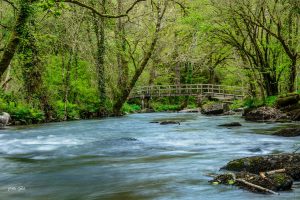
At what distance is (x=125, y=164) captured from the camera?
25.9ft

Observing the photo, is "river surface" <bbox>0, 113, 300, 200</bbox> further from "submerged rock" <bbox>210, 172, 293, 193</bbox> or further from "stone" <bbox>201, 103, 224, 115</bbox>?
"stone" <bbox>201, 103, 224, 115</bbox>

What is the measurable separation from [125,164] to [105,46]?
34.4 ft

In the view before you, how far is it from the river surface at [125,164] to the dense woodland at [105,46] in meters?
3.08

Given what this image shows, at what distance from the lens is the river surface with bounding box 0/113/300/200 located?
219 inches

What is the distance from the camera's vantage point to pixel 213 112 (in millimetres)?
26109

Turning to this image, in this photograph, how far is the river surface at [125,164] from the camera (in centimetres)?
555

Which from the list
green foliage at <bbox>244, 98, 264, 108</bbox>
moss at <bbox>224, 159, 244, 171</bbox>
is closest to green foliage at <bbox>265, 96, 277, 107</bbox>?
green foliage at <bbox>244, 98, 264, 108</bbox>

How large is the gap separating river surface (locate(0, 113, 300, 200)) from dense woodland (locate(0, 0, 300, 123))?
10.1 ft

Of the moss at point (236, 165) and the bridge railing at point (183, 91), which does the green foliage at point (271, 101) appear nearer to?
the moss at point (236, 165)

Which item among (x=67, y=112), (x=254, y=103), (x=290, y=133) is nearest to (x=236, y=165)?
(x=290, y=133)

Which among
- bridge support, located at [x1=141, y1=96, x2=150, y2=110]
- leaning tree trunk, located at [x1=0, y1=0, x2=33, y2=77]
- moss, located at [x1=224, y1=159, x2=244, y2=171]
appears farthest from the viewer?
bridge support, located at [x1=141, y1=96, x2=150, y2=110]

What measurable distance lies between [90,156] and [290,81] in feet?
47.4

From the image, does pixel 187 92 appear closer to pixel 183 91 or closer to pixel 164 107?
pixel 183 91

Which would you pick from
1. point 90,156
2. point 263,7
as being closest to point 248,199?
point 90,156
